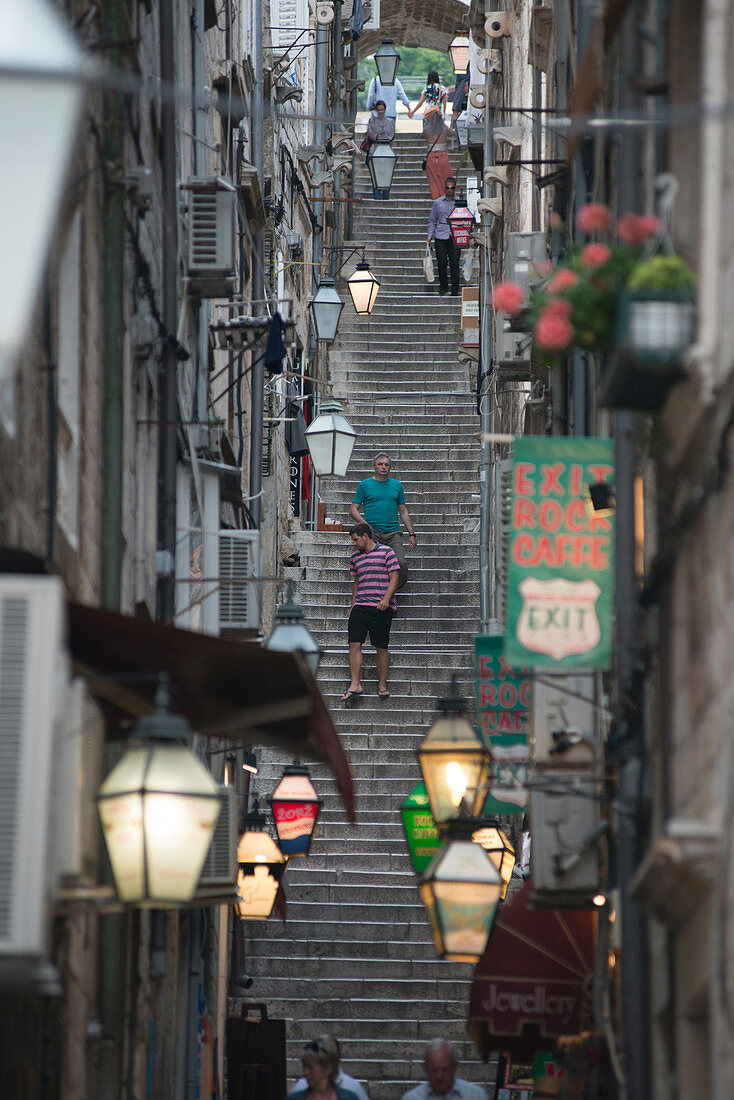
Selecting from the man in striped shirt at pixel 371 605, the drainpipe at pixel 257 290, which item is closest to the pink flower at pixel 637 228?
the drainpipe at pixel 257 290

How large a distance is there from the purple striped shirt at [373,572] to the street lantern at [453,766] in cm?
935

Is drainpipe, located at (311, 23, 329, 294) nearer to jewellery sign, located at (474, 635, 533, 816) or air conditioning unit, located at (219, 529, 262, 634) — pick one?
air conditioning unit, located at (219, 529, 262, 634)

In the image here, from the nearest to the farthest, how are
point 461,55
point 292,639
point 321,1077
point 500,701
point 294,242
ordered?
point 321,1077
point 292,639
point 500,701
point 294,242
point 461,55

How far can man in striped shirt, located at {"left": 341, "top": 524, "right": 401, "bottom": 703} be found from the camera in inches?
735

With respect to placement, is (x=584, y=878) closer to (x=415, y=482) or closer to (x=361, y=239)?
(x=415, y=482)

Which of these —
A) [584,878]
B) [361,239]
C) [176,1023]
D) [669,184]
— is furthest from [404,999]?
[361,239]

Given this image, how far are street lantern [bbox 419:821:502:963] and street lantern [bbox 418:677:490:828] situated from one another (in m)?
0.39

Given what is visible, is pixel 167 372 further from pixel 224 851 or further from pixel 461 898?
pixel 461 898

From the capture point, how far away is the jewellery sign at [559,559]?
7.84 m

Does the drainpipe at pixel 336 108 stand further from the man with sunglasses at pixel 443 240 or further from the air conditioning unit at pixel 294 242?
the air conditioning unit at pixel 294 242

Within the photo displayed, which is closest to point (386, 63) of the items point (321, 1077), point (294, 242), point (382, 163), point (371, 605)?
point (382, 163)

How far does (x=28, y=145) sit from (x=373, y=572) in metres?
14.8

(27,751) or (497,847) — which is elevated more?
(27,751)

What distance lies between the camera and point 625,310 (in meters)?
5.68
